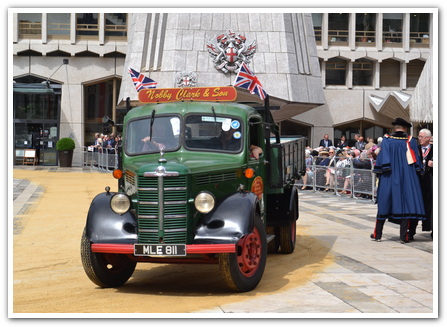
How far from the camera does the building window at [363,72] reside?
48750 millimetres

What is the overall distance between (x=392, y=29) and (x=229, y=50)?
1363 centimetres

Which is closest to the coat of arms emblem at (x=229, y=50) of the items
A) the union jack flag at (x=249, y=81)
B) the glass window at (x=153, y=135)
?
the union jack flag at (x=249, y=81)

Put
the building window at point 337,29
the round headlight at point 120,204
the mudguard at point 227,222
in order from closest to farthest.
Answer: the mudguard at point 227,222 < the round headlight at point 120,204 < the building window at point 337,29

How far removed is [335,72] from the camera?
159 feet

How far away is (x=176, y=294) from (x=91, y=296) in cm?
100

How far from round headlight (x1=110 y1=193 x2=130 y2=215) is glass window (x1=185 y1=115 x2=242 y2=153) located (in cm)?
117

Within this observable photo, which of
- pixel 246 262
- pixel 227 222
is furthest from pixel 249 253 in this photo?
pixel 227 222

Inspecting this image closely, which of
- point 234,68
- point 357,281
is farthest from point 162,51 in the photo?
point 357,281

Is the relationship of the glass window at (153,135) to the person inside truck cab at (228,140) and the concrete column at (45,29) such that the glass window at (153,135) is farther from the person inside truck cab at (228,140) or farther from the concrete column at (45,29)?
the concrete column at (45,29)

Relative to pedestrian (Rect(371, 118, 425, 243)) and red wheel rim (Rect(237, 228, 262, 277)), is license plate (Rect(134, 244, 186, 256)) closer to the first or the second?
red wheel rim (Rect(237, 228, 262, 277))

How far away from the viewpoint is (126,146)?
35.6 ft

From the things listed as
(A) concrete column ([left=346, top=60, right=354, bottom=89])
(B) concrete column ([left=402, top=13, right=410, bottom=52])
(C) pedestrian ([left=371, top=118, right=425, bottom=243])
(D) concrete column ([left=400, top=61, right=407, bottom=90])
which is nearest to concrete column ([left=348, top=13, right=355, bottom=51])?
(A) concrete column ([left=346, top=60, right=354, bottom=89])

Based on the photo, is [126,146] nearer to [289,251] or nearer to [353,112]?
[289,251]

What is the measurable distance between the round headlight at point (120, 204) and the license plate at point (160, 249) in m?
0.58
